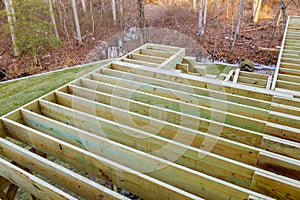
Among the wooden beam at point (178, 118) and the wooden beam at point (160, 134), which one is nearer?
the wooden beam at point (160, 134)

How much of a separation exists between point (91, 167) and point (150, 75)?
1.81 meters

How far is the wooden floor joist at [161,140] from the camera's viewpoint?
1.83 m

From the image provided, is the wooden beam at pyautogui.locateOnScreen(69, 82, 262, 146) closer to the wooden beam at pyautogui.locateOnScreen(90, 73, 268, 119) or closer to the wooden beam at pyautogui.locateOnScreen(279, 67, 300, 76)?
the wooden beam at pyautogui.locateOnScreen(90, 73, 268, 119)

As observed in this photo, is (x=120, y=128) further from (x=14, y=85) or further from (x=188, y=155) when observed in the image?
(x=14, y=85)

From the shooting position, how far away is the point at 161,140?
218 centimetres

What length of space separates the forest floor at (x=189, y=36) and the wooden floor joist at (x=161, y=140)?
23.4 ft

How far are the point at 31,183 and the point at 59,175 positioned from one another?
23cm

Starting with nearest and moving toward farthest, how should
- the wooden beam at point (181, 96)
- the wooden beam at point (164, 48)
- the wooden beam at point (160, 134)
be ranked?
the wooden beam at point (160, 134)
the wooden beam at point (181, 96)
the wooden beam at point (164, 48)

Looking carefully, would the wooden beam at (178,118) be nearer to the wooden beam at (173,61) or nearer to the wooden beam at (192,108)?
the wooden beam at (192,108)

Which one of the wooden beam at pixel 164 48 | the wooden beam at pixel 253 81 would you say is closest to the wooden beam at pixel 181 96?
the wooden beam at pixel 164 48

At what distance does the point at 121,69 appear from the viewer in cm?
388

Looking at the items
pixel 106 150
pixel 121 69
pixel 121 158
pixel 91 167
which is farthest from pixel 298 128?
pixel 121 69

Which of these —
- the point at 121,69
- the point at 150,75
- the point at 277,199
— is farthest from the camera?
the point at 121,69

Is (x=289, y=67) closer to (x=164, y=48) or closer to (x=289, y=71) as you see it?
(x=289, y=71)
